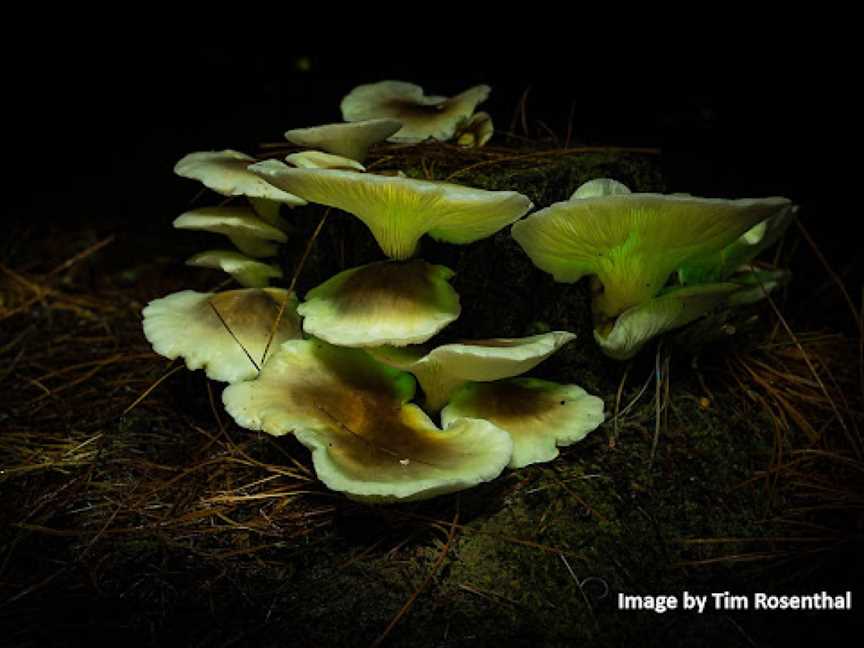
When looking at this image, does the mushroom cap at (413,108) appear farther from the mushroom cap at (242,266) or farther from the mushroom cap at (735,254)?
the mushroom cap at (735,254)

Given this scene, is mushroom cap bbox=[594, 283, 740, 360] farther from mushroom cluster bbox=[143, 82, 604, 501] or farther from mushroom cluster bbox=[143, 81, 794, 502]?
mushroom cluster bbox=[143, 82, 604, 501]

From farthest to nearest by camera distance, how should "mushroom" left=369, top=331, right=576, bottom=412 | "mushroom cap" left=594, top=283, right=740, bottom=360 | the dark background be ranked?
the dark background
"mushroom cap" left=594, top=283, right=740, bottom=360
"mushroom" left=369, top=331, right=576, bottom=412

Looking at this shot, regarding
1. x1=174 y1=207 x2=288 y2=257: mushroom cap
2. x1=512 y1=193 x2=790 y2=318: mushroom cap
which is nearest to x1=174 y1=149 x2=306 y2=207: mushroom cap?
x1=174 y1=207 x2=288 y2=257: mushroom cap

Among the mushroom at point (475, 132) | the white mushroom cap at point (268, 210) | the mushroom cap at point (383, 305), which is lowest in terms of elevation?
the mushroom cap at point (383, 305)

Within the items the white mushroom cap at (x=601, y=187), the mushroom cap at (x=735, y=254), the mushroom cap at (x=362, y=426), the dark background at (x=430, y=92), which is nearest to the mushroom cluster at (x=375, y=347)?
the mushroom cap at (x=362, y=426)

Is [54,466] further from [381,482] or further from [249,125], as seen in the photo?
[249,125]

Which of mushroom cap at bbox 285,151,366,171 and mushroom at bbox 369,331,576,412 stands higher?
mushroom cap at bbox 285,151,366,171
